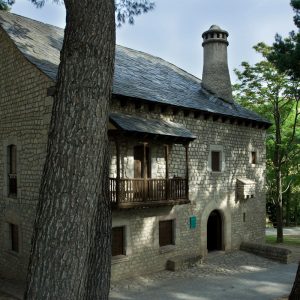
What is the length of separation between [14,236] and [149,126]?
586 centimetres

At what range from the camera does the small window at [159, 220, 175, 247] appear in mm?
13308

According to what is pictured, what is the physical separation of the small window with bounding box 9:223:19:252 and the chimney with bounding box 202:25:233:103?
10.6 m

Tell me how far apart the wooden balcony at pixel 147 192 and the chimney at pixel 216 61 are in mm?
6779

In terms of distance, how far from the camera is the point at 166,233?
13516 mm

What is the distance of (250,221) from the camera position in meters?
17.1

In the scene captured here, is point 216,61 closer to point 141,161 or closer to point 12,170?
point 141,161

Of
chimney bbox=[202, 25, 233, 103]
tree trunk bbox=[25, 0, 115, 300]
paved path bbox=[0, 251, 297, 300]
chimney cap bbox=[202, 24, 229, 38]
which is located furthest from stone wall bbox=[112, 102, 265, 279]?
tree trunk bbox=[25, 0, 115, 300]

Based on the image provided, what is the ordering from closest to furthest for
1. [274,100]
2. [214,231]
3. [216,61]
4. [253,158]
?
[214,231], [253,158], [216,61], [274,100]

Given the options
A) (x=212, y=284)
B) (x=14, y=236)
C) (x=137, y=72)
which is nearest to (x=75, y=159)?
(x=212, y=284)

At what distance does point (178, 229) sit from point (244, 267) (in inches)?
115

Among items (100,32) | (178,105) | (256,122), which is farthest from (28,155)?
(256,122)

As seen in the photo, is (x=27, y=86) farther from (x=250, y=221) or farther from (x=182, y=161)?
(x=250, y=221)

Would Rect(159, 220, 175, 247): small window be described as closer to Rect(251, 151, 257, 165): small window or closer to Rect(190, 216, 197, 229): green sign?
Rect(190, 216, 197, 229): green sign

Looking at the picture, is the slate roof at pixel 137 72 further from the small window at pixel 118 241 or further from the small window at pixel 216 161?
the small window at pixel 118 241
